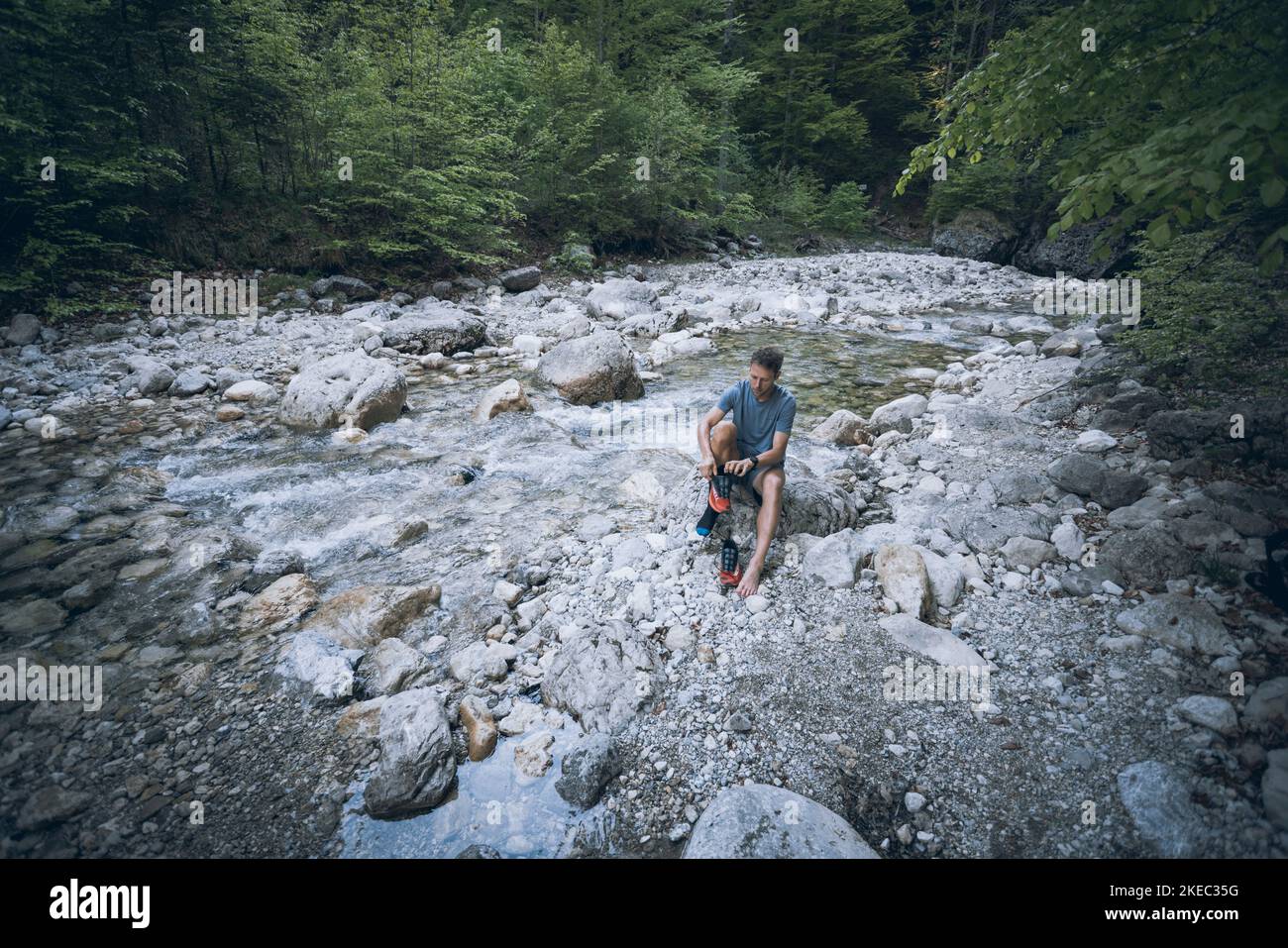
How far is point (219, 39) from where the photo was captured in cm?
1038

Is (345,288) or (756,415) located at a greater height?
(345,288)

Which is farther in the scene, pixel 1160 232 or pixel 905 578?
pixel 905 578

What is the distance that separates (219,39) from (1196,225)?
54.6ft

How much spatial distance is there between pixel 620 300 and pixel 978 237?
16.4 m

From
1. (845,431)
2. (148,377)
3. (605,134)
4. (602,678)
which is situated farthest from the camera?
(605,134)

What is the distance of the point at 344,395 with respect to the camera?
6.76m

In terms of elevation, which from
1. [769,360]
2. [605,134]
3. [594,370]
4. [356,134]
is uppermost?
[605,134]

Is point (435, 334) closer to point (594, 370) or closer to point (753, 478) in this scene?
point (594, 370)

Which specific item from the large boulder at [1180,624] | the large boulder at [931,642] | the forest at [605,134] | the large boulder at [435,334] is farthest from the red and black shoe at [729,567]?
the large boulder at [435,334]

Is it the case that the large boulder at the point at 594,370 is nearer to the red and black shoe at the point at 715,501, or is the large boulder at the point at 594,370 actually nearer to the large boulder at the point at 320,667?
the red and black shoe at the point at 715,501

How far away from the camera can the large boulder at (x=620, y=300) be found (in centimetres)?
1243

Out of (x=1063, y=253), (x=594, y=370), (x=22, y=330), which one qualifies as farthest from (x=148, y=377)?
(x=1063, y=253)

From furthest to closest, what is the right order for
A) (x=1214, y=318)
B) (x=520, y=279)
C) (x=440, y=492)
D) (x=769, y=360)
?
(x=520, y=279) → (x=440, y=492) → (x=1214, y=318) → (x=769, y=360)
